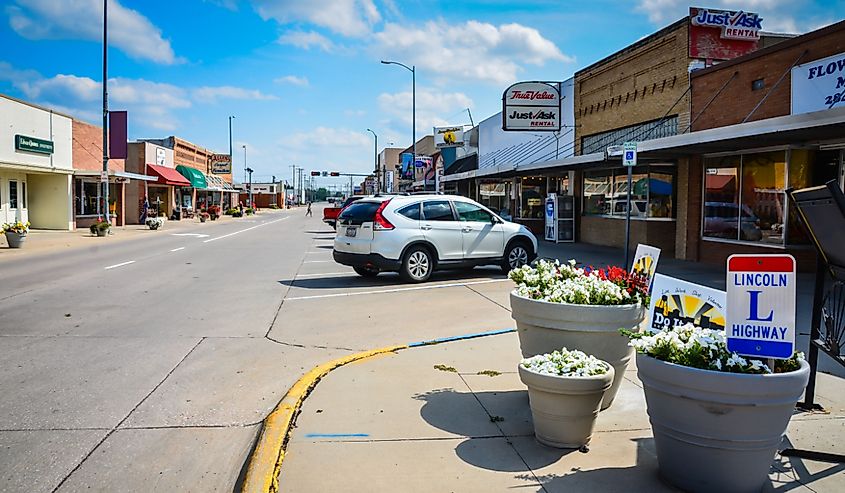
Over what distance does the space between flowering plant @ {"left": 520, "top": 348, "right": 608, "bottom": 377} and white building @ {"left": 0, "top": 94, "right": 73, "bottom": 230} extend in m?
29.2

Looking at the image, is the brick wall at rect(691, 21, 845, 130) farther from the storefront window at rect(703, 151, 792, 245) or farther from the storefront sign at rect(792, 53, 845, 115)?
the storefront window at rect(703, 151, 792, 245)

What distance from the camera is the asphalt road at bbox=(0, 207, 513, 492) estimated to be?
467 cm

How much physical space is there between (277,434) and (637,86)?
1845cm

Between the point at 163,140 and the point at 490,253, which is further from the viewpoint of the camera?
the point at 163,140

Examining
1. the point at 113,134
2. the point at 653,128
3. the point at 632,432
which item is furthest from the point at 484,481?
the point at 113,134

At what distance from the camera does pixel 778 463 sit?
4.39 m

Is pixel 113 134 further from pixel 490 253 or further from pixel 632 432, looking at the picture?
pixel 632 432

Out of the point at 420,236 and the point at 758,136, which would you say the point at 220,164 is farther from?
the point at 758,136

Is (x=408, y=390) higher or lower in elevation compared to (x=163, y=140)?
lower

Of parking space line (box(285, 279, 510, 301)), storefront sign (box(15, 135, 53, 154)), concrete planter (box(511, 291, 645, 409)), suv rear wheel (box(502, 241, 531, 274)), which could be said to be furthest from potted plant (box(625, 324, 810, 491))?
storefront sign (box(15, 135, 53, 154))

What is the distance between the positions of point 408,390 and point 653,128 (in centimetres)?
1572

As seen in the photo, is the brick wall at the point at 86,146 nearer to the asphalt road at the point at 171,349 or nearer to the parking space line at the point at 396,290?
the asphalt road at the point at 171,349

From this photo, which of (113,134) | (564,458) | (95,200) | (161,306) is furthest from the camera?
(95,200)

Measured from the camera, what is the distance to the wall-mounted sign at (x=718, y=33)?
1750 centimetres
